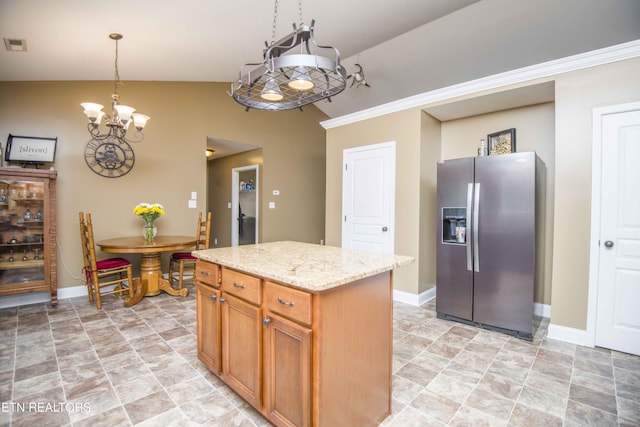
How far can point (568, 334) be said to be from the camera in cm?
265

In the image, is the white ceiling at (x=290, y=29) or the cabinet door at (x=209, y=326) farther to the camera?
the white ceiling at (x=290, y=29)

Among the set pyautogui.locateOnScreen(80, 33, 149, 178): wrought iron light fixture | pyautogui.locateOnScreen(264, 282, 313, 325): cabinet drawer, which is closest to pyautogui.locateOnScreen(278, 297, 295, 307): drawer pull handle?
pyautogui.locateOnScreen(264, 282, 313, 325): cabinet drawer

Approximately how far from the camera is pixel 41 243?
3396 millimetres

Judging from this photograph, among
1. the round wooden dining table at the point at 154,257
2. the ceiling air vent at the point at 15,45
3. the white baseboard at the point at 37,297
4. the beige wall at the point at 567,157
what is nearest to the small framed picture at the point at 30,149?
the ceiling air vent at the point at 15,45

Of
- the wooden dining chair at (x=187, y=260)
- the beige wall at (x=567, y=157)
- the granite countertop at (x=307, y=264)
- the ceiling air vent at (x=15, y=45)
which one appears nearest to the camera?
the granite countertop at (x=307, y=264)

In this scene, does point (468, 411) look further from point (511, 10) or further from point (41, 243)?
point (41, 243)

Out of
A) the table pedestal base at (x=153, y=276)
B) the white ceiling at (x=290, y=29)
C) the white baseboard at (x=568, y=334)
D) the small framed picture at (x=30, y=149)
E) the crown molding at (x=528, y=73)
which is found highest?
the white ceiling at (x=290, y=29)

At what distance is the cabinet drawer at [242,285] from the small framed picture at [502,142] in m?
3.07

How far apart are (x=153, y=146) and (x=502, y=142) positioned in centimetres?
451

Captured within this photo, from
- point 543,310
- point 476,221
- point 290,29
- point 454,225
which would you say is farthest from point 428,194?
point 290,29

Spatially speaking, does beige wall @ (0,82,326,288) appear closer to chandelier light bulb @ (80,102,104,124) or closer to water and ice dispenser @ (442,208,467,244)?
chandelier light bulb @ (80,102,104,124)

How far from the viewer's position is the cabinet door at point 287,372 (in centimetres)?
132

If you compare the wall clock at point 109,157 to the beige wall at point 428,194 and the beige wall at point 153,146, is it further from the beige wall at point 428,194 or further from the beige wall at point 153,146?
the beige wall at point 428,194

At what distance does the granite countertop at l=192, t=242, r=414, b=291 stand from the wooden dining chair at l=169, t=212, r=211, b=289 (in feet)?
6.89
